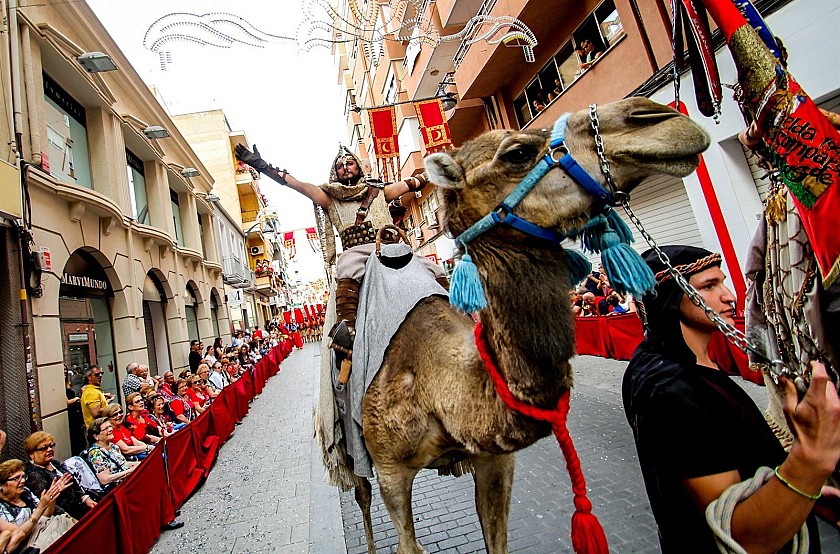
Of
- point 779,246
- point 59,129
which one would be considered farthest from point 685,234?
point 59,129

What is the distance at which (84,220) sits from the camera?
386 inches

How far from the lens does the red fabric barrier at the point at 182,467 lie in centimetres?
600

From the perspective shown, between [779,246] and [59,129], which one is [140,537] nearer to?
[779,246]

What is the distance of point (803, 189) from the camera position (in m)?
1.81

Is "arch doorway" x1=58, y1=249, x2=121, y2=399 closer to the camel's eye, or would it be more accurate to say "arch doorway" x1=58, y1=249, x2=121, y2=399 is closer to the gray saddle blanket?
the gray saddle blanket

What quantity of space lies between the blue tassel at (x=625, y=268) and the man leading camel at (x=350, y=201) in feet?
6.00

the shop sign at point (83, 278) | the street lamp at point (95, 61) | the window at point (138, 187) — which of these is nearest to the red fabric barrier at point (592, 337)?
the shop sign at point (83, 278)

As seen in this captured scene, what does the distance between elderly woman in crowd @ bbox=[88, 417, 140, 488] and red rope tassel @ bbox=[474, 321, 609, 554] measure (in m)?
5.59

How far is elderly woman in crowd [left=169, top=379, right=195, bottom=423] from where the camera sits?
351 inches

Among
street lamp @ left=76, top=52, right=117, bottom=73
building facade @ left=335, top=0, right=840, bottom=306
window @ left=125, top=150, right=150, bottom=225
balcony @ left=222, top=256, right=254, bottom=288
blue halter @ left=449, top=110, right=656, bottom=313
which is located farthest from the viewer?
balcony @ left=222, top=256, right=254, bottom=288

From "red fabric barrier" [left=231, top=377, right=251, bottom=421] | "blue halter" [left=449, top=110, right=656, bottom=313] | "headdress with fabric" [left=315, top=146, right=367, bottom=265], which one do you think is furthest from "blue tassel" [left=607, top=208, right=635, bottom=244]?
"red fabric barrier" [left=231, top=377, right=251, bottom=421]

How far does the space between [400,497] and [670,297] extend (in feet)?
6.26

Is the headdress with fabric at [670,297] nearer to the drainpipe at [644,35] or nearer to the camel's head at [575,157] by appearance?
the camel's head at [575,157]

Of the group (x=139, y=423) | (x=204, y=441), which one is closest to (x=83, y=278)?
(x=139, y=423)
